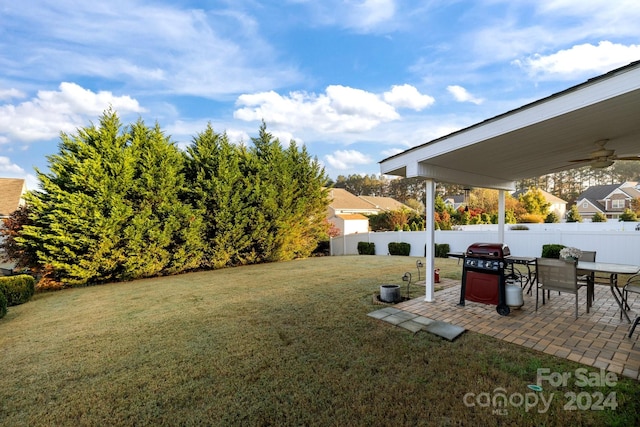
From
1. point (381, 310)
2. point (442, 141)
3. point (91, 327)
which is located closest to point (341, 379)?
point (381, 310)

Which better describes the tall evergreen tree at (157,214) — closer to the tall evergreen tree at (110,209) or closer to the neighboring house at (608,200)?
the tall evergreen tree at (110,209)

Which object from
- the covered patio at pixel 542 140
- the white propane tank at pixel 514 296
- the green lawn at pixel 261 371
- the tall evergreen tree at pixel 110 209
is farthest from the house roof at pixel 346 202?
the green lawn at pixel 261 371

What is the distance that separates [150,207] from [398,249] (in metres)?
10.6

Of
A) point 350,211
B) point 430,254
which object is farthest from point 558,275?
point 350,211

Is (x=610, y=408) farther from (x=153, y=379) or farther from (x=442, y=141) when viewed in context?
(x=153, y=379)

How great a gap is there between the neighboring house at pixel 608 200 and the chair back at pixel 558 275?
118 ft

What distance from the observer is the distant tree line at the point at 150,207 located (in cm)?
740

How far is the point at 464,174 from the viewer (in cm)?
602

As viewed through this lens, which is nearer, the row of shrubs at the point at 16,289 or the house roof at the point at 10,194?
the row of shrubs at the point at 16,289

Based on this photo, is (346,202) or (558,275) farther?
(346,202)

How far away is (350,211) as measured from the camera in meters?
24.7

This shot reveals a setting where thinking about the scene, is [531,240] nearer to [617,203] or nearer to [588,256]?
[588,256]

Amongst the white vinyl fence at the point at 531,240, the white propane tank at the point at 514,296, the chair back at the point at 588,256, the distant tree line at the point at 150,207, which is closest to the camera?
the white propane tank at the point at 514,296

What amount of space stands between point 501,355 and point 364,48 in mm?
10012
